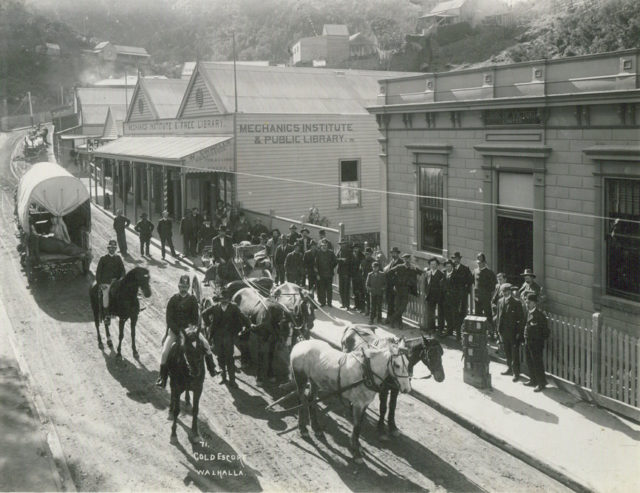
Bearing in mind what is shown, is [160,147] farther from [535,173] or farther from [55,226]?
[535,173]

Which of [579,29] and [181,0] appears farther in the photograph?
A: [181,0]

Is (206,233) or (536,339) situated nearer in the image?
(536,339)

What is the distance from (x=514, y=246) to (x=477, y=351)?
4.22 metres

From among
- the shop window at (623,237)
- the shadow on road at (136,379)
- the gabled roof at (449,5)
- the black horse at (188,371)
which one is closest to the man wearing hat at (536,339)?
the shop window at (623,237)

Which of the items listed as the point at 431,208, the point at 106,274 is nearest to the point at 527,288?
the point at 431,208

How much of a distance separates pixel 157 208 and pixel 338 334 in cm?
2586

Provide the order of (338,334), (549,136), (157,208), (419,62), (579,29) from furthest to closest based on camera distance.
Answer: (419,62) < (579,29) < (157,208) < (338,334) < (549,136)

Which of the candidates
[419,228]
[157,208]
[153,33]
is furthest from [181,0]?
[419,228]

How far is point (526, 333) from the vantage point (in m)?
11.3

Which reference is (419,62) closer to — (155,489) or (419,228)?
(419,228)

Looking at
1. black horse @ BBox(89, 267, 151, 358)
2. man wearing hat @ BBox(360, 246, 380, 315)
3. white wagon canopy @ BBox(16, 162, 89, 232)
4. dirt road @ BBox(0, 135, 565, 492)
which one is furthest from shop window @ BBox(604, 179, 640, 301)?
white wagon canopy @ BBox(16, 162, 89, 232)

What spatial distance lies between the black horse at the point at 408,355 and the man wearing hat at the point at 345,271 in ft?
22.1

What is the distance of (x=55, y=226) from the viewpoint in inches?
806

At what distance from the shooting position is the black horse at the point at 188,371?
364 inches
